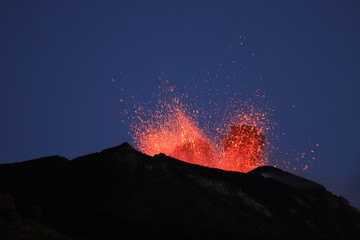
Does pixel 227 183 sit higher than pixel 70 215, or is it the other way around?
pixel 227 183

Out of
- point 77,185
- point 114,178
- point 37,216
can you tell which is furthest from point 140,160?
point 37,216

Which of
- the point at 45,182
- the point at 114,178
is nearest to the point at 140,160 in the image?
the point at 114,178

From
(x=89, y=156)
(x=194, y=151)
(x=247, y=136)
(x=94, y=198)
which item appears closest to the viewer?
(x=94, y=198)

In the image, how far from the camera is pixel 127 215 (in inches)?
899

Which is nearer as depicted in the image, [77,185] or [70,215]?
[70,215]

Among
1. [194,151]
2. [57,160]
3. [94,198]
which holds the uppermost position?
[194,151]

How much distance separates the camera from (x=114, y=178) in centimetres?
2720

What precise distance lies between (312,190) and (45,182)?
77.8 feet

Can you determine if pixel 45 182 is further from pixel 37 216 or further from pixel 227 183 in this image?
pixel 227 183

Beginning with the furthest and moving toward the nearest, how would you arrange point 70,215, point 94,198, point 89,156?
point 89,156 < point 94,198 < point 70,215

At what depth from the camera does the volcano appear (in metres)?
21.8

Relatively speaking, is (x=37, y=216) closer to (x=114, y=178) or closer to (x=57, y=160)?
(x=114, y=178)

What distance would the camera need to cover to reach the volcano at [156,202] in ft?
71.7

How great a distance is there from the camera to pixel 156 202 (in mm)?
25109
